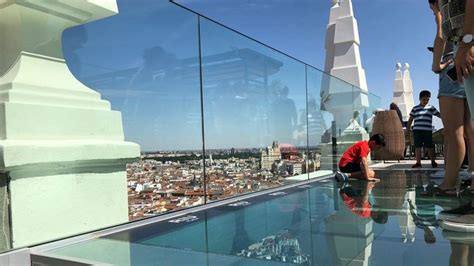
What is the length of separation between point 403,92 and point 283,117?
37.1ft

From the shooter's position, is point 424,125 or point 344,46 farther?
point 344,46

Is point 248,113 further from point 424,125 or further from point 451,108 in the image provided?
point 424,125

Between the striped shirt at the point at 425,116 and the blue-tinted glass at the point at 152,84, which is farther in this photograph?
the striped shirt at the point at 425,116

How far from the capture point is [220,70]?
336 cm

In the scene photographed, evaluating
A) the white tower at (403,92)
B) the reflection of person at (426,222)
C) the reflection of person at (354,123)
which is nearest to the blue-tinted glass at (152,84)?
the reflection of person at (426,222)

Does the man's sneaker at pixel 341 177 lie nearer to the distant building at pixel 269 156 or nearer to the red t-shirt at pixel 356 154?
the red t-shirt at pixel 356 154

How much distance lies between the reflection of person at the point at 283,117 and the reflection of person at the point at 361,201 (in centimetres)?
87

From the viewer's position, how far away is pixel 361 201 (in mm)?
3162

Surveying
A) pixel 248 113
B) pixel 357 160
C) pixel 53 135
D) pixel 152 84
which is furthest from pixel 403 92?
pixel 53 135

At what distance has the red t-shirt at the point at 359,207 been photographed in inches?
103

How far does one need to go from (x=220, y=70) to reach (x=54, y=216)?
179 centimetres

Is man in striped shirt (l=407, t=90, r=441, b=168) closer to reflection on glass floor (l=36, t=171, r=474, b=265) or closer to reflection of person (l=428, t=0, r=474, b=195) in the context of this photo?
reflection on glass floor (l=36, t=171, r=474, b=265)

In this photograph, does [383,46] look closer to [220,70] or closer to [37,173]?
[220,70]

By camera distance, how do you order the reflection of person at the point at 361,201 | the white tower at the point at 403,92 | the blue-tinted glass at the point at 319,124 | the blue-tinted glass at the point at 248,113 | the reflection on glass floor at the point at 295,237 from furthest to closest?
1. the white tower at the point at 403,92
2. the blue-tinted glass at the point at 319,124
3. the blue-tinted glass at the point at 248,113
4. the reflection of person at the point at 361,201
5. the reflection on glass floor at the point at 295,237
